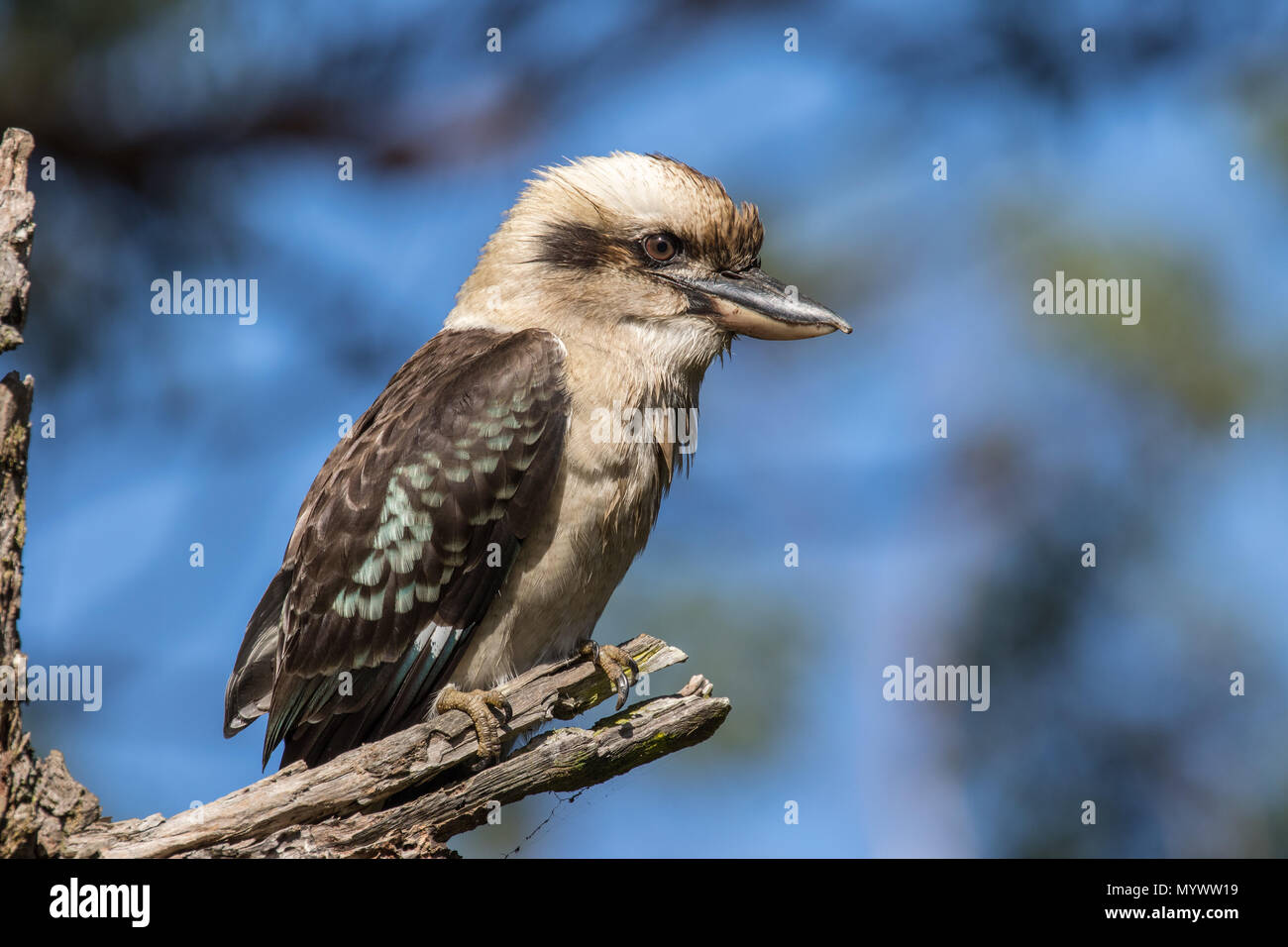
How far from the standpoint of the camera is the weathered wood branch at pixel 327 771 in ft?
8.41

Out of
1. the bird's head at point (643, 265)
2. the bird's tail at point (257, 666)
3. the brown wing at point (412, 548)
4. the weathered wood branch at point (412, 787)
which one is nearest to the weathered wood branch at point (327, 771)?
the weathered wood branch at point (412, 787)

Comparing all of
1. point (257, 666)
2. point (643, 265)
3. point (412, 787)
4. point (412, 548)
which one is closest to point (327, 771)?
point (412, 787)

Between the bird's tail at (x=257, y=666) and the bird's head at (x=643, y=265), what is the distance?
104 centimetres

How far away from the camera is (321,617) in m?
3.39

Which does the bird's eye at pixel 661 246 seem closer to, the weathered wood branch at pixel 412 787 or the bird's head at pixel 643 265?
the bird's head at pixel 643 265

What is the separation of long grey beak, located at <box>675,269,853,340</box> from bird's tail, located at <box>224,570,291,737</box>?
4.91 feet

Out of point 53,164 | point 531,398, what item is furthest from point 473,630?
point 53,164

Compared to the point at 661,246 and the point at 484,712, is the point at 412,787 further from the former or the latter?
the point at 661,246

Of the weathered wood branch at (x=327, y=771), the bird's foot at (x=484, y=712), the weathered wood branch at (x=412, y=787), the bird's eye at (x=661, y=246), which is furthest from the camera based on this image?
the bird's eye at (x=661, y=246)

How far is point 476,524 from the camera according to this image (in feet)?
10.9

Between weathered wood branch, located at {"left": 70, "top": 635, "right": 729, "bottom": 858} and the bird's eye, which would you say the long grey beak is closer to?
the bird's eye

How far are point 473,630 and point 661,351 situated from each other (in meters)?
0.97

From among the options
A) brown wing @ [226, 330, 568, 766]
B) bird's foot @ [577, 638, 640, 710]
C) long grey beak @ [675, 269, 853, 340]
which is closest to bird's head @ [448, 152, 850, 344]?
long grey beak @ [675, 269, 853, 340]

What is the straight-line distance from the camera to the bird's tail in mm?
3682
